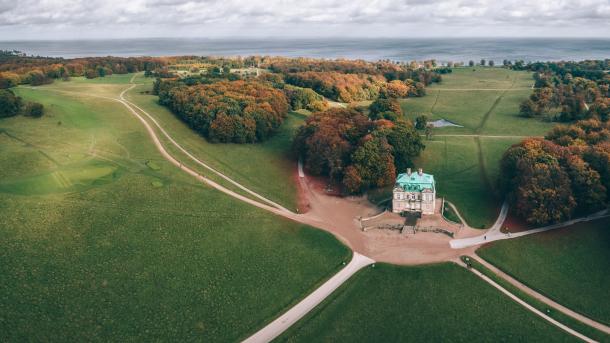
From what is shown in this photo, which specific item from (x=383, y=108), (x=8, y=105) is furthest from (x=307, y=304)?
(x=8, y=105)

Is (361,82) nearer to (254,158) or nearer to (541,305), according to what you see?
(254,158)

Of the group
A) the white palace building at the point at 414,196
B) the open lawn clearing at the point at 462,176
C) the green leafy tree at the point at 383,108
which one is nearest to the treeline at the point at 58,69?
the green leafy tree at the point at 383,108

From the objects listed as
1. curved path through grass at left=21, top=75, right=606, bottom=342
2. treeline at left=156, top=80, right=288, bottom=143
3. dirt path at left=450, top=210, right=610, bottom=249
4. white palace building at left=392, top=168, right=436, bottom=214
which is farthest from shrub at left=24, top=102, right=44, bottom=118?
dirt path at left=450, top=210, right=610, bottom=249

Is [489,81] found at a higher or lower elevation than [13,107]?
higher

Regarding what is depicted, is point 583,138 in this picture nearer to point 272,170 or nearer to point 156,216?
point 272,170

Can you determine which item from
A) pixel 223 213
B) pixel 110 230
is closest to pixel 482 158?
pixel 223 213

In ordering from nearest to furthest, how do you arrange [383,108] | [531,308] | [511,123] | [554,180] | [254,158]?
[531,308] < [554,180] < [254,158] < [383,108] < [511,123]

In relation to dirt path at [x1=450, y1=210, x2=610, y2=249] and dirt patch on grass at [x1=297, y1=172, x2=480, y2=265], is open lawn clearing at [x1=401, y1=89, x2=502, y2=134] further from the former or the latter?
dirt path at [x1=450, y1=210, x2=610, y2=249]
